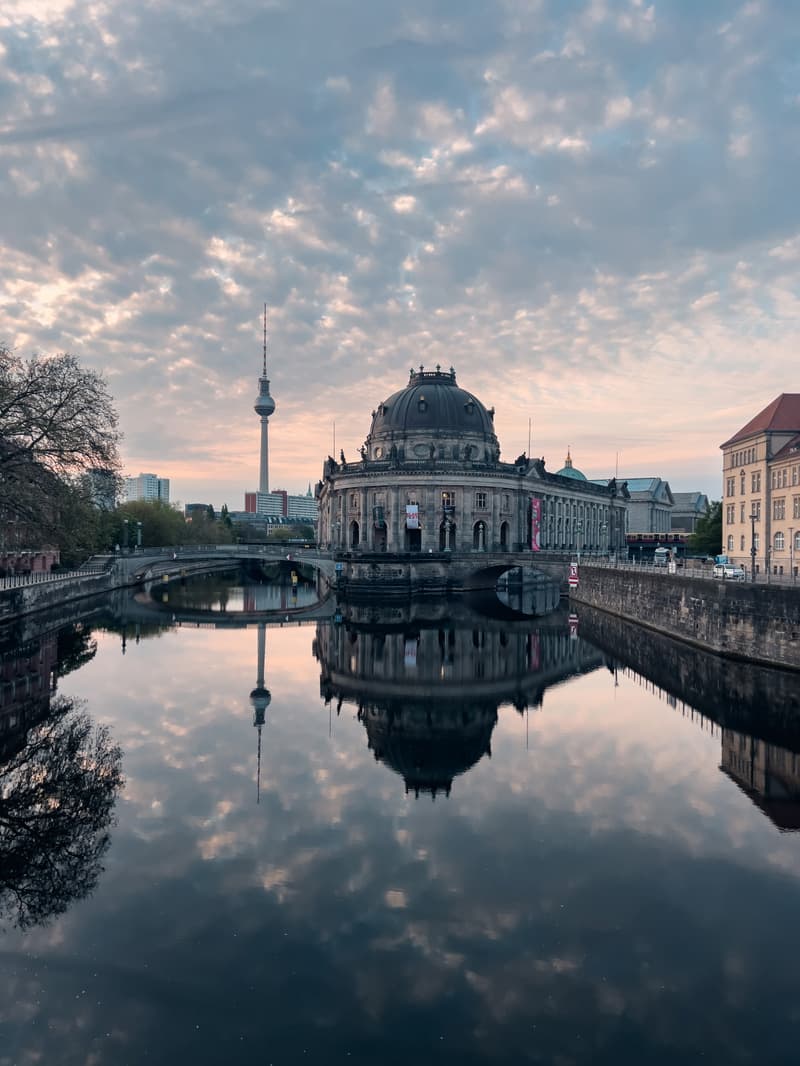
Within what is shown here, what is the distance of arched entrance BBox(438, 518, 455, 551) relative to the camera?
372ft

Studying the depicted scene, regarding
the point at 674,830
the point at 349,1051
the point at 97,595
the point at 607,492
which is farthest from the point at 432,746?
the point at 607,492

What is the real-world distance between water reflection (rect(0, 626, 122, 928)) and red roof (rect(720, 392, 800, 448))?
71504 mm

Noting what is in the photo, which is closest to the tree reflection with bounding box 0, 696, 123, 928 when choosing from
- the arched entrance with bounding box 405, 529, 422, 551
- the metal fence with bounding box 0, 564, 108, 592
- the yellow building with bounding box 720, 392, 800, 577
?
the metal fence with bounding box 0, 564, 108, 592

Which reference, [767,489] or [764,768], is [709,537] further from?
[764,768]

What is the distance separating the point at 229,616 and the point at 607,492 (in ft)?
380

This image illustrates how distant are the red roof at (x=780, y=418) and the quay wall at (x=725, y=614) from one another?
25.9 metres

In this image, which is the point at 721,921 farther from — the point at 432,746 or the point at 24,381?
the point at 24,381

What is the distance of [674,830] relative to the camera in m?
20.9

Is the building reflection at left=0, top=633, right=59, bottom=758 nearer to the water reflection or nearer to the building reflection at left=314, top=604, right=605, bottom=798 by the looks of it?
the water reflection

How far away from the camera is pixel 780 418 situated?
2916 inches

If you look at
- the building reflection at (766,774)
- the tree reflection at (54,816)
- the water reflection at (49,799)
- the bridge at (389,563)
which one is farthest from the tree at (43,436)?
the building reflection at (766,774)

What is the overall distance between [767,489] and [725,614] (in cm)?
3619

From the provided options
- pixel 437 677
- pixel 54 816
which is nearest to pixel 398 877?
pixel 54 816

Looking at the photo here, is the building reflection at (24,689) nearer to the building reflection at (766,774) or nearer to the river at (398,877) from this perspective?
the river at (398,877)
